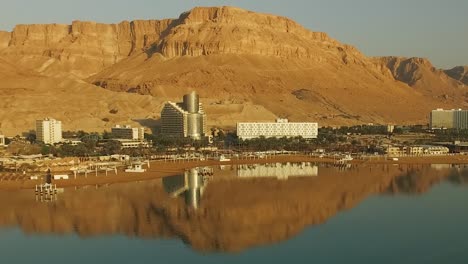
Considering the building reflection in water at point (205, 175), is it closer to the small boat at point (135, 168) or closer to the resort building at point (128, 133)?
the small boat at point (135, 168)

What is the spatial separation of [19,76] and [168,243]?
127 m

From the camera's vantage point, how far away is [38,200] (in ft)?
186

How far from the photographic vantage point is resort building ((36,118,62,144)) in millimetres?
105438

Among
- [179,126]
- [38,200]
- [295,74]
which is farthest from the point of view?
[295,74]

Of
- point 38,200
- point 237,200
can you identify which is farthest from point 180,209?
point 38,200

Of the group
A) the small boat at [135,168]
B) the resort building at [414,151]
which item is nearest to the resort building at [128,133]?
the small boat at [135,168]

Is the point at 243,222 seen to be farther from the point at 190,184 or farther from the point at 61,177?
the point at 61,177

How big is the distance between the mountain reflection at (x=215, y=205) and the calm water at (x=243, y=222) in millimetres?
82

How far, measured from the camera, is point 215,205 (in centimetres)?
5444

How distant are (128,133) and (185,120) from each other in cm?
987

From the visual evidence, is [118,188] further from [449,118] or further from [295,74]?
[295,74]

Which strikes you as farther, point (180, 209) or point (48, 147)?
point (48, 147)

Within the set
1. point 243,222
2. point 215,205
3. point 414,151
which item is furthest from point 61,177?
point 414,151

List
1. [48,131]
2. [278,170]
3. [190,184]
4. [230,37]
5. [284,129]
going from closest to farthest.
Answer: [190,184] → [278,170] → [48,131] → [284,129] → [230,37]
